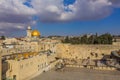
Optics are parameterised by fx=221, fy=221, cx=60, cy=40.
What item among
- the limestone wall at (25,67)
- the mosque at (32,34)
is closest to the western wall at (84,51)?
the mosque at (32,34)

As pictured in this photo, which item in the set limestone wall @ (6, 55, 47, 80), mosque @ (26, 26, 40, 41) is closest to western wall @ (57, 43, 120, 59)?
mosque @ (26, 26, 40, 41)

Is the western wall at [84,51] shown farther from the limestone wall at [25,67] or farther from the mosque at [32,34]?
the limestone wall at [25,67]

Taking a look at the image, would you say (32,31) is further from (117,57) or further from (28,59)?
(28,59)

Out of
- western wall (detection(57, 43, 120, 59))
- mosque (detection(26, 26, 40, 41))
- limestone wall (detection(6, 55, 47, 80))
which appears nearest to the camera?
limestone wall (detection(6, 55, 47, 80))

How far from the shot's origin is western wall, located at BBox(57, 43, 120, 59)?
33.5 metres

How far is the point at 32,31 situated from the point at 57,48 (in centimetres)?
724

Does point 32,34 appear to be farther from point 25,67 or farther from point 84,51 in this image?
point 25,67

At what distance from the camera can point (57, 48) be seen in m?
34.6

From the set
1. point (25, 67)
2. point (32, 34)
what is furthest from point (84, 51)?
point (25, 67)

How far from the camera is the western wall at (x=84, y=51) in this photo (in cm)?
3347

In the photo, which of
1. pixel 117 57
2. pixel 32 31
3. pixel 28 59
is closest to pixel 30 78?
pixel 28 59

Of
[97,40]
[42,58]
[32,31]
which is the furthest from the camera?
[97,40]

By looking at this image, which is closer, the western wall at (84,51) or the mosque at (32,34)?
the western wall at (84,51)

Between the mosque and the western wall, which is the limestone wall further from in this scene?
the mosque
